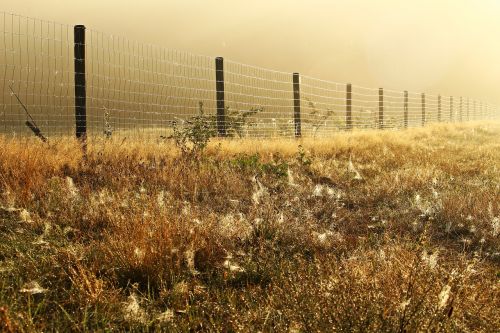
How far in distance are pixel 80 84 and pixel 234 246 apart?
5877mm

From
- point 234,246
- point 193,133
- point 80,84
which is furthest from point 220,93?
point 234,246

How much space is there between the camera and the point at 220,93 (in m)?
12.2

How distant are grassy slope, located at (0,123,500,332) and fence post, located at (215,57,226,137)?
4.02 meters

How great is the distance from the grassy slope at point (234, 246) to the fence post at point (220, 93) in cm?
402

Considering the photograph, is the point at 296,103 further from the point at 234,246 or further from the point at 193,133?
the point at 234,246

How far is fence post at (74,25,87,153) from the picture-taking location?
847 centimetres

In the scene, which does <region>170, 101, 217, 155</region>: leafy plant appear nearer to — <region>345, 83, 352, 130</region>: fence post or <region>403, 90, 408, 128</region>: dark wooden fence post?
<region>345, 83, 352, 130</region>: fence post

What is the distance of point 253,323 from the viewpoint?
7.72ft

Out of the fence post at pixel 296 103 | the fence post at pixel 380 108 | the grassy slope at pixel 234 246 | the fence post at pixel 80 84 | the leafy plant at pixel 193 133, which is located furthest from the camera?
the fence post at pixel 380 108

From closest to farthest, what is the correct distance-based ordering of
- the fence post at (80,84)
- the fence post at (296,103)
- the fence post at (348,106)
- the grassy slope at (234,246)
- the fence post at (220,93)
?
the grassy slope at (234,246) < the fence post at (80,84) < the fence post at (220,93) < the fence post at (296,103) < the fence post at (348,106)

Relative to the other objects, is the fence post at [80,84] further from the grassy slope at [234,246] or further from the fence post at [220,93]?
the fence post at [220,93]

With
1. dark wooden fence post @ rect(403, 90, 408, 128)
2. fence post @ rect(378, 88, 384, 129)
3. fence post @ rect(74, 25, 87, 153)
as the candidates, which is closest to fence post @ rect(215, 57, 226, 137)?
fence post @ rect(74, 25, 87, 153)

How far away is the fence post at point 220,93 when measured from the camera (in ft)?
39.1

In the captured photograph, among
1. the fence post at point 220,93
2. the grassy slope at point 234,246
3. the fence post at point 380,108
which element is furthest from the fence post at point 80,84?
the fence post at point 380,108
